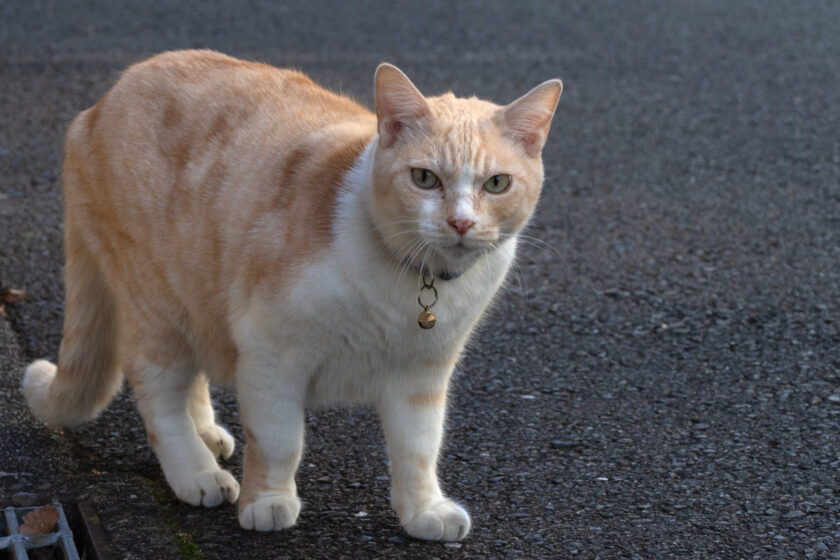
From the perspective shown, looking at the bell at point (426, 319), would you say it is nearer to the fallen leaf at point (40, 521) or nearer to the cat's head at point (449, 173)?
the cat's head at point (449, 173)

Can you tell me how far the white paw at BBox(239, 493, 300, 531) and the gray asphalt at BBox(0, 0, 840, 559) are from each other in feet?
0.14

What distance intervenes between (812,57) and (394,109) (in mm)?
6616

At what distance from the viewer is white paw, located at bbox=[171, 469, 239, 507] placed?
9.58ft

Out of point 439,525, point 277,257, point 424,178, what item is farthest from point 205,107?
point 439,525

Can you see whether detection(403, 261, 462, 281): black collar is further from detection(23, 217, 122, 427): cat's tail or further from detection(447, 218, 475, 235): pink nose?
detection(23, 217, 122, 427): cat's tail

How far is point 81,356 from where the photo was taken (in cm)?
318

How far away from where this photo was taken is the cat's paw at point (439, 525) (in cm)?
278

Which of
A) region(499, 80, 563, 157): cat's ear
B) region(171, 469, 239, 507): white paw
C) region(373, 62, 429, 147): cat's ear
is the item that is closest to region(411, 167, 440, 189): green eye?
region(373, 62, 429, 147): cat's ear

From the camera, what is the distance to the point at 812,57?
8266 mm

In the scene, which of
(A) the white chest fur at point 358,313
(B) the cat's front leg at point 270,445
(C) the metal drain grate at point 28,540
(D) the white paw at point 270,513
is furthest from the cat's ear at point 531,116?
(C) the metal drain grate at point 28,540

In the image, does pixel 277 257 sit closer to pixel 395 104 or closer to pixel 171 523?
pixel 395 104

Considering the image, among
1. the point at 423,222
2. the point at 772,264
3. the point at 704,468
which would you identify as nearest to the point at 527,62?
the point at 772,264

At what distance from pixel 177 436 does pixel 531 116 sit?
133cm

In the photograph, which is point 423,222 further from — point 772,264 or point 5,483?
point 772,264
